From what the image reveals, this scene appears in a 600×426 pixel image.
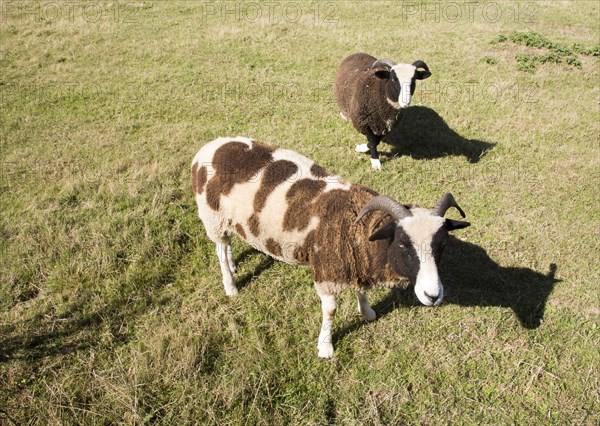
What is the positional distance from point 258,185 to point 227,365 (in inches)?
77.0

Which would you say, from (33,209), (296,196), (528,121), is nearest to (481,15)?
(528,121)

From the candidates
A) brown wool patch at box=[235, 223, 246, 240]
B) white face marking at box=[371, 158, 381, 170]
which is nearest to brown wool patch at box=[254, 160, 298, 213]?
brown wool patch at box=[235, 223, 246, 240]

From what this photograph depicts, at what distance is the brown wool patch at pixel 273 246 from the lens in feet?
14.4

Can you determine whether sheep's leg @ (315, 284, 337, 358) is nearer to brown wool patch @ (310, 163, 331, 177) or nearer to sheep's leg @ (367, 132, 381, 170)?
brown wool patch @ (310, 163, 331, 177)

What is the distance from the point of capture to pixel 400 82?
695 centimetres

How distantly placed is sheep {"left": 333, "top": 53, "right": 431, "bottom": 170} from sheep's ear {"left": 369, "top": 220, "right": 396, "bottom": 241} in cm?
388

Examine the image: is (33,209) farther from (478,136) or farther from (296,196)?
(478,136)

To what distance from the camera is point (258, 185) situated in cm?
435

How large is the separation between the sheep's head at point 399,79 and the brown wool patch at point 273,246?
386cm

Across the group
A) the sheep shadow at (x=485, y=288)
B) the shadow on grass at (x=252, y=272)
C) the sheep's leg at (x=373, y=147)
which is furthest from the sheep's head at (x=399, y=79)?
the shadow on grass at (x=252, y=272)

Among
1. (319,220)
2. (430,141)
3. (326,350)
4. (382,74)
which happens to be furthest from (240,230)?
(430,141)

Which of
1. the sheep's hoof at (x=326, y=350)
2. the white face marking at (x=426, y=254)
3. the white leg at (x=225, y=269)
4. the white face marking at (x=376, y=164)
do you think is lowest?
the sheep's hoof at (x=326, y=350)

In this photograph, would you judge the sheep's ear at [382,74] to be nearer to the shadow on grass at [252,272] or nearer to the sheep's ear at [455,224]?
the shadow on grass at [252,272]

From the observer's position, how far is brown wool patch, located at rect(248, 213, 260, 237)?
14.3 ft
